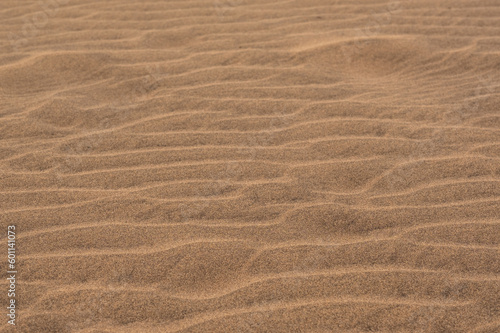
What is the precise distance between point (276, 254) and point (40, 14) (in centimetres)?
357

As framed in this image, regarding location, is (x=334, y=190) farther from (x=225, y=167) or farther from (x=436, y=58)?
(x=436, y=58)

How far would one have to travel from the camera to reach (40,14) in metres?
4.37

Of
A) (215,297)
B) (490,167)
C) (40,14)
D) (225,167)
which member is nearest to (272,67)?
(225,167)

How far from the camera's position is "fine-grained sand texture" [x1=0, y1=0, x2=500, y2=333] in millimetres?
2018

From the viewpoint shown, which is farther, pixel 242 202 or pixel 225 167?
pixel 225 167

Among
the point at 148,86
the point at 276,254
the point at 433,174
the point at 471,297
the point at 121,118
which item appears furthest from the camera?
the point at 148,86

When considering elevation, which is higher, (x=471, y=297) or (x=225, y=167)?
(x=225, y=167)

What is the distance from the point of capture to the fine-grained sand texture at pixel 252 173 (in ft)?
6.62

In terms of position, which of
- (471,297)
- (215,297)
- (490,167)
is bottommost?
(471,297)

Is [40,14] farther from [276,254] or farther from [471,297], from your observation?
[471,297]

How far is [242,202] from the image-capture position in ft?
8.13

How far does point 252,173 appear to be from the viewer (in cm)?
266

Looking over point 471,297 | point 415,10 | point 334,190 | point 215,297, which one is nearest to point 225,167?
point 334,190

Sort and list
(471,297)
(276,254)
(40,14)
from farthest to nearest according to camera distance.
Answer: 1. (40,14)
2. (276,254)
3. (471,297)
